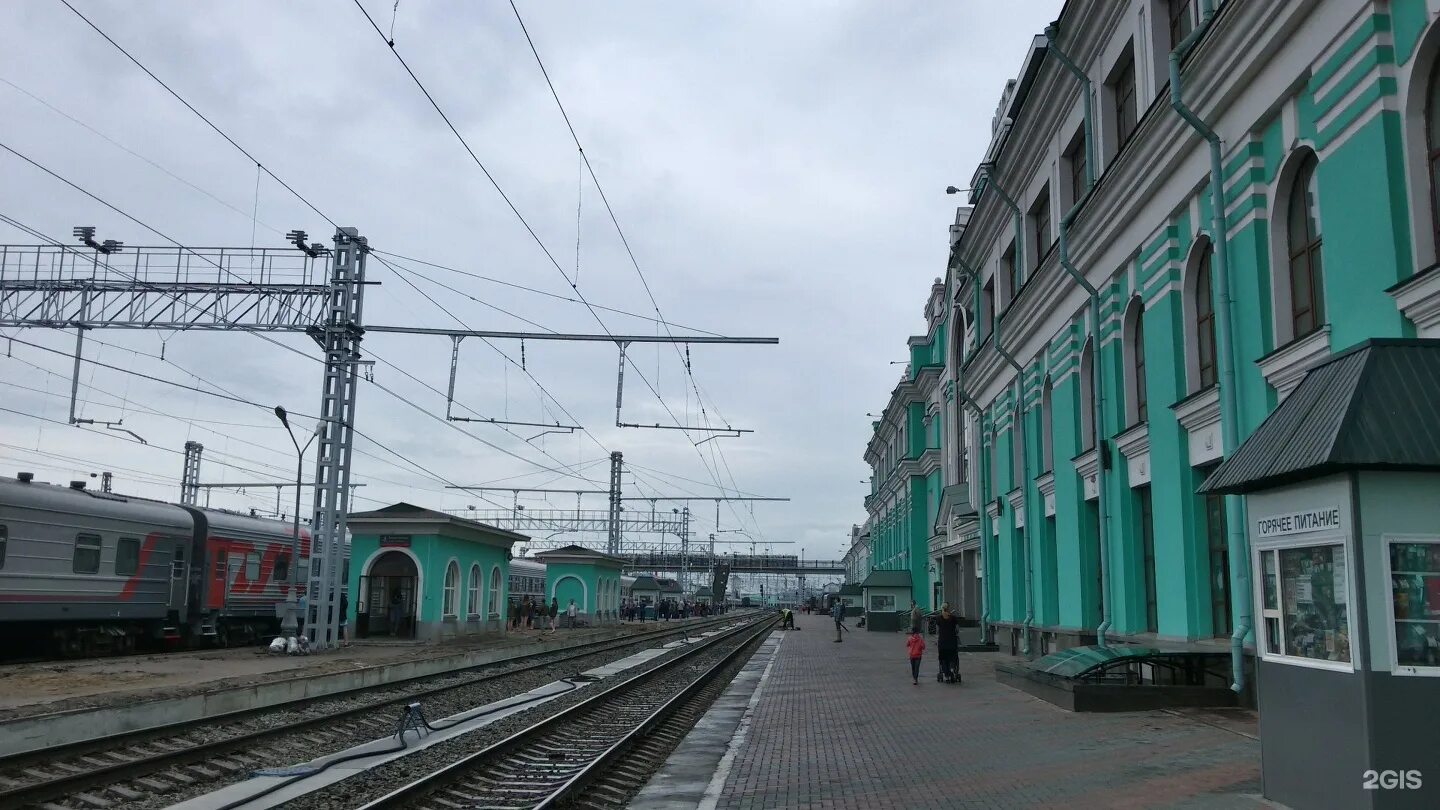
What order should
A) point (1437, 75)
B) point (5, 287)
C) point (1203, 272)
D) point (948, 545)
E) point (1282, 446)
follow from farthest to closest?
point (948, 545) < point (5, 287) < point (1203, 272) < point (1437, 75) < point (1282, 446)

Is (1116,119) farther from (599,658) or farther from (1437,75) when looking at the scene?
(599,658)

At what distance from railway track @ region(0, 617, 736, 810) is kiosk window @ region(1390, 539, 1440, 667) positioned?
951 cm

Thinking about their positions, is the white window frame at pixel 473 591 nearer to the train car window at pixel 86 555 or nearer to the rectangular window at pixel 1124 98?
the train car window at pixel 86 555

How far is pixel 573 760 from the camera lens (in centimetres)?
1188

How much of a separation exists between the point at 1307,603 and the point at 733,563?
124 meters

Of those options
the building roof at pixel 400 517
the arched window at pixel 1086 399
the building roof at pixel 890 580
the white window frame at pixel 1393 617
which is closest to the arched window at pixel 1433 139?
the white window frame at pixel 1393 617

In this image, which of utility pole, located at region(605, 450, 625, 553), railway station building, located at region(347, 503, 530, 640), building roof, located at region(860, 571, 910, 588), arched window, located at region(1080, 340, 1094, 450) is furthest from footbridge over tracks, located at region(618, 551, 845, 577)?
arched window, located at region(1080, 340, 1094, 450)

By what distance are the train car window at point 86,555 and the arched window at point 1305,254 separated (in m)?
22.7

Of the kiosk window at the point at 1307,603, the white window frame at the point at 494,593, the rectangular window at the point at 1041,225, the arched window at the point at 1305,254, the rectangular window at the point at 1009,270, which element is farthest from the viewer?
the white window frame at the point at 494,593

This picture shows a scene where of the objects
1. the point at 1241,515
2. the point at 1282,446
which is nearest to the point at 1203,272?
the point at 1241,515

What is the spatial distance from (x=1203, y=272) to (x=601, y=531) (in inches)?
2853

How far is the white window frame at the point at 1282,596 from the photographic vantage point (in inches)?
273

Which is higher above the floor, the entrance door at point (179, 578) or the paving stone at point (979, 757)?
the entrance door at point (179, 578)

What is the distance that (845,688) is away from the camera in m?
19.9
